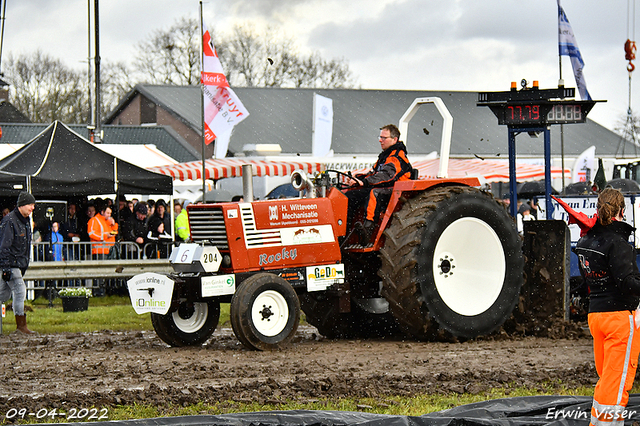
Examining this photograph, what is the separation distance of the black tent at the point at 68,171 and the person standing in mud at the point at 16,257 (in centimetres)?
394

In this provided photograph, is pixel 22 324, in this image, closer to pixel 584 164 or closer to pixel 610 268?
pixel 610 268

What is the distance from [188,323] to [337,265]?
1.72 meters

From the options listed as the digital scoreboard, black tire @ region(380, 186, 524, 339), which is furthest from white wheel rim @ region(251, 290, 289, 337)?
the digital scoreboard

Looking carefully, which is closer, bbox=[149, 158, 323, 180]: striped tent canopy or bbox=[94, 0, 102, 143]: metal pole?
bbox=[149, 158, 323, 180]: striped tent canopy

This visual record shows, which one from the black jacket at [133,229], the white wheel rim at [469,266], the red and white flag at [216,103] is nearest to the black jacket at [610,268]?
the white wheel rim at [469,266]

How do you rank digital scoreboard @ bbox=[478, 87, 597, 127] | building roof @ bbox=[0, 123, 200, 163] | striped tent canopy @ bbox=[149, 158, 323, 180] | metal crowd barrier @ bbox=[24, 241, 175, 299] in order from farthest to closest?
building roof @ bbox=[0, 123, 200, 163] < striped tent canopy @ bbox=[149, 158, 323, 180] < metal crowd barrier @ bbox=[24, 241, 175, 299] < digital scoreboard @ bbox=[478, 87, 597, 127]

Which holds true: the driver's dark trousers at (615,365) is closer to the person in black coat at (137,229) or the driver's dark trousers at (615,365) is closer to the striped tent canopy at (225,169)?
the person in black coat at (137,229)

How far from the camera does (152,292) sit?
29.5 feet

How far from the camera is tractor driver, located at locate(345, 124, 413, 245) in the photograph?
31.1 ft

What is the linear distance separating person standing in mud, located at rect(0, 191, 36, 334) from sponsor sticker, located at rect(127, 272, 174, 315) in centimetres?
276

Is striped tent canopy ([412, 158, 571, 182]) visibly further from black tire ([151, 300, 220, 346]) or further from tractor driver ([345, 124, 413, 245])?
black tire ([151, 300, 220, 346])

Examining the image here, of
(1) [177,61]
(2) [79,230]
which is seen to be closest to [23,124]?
(1) [177,61]

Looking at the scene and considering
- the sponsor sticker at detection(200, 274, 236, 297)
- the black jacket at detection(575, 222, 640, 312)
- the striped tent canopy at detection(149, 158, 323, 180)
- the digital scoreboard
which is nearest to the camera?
the black jacket at detection(575, 222, 640, 312)

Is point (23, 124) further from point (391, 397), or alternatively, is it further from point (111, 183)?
point (391, 397)
